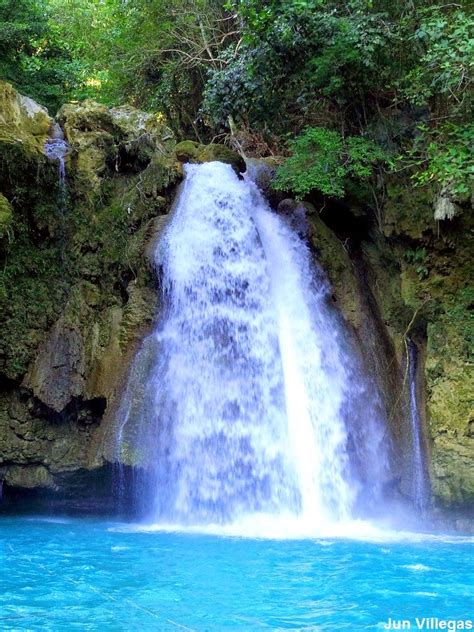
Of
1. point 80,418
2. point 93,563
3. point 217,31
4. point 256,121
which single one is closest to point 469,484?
point 93,563

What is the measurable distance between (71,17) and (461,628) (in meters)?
19.9

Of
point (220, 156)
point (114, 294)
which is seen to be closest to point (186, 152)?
point (220, 156)

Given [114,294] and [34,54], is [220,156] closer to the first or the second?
[114,294]

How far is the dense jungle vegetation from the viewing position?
372 inches

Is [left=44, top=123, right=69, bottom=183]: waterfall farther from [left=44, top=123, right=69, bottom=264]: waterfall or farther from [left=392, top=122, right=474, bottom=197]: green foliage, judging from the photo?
[left=392, top=122, right=474, bottom=197]: green foliage

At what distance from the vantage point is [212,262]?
10.8 m

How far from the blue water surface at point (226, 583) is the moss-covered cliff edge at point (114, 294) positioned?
2.25 metres

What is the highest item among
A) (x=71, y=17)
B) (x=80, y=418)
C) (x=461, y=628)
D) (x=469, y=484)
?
(x=71, y=17)

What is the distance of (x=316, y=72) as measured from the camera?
434 inches

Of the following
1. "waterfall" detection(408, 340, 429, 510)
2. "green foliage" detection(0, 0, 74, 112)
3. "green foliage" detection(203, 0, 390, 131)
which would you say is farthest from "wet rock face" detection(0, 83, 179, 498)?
"waterfall" detection(408, 340, 429, 510)

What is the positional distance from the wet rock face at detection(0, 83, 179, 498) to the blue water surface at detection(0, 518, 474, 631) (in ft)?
8.03

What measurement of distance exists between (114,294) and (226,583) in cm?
627

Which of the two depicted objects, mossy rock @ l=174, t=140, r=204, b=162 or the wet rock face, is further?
mossy rock @ l=174, t=140, r=204, b=162

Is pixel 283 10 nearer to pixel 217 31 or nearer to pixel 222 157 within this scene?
pixel 222 157
